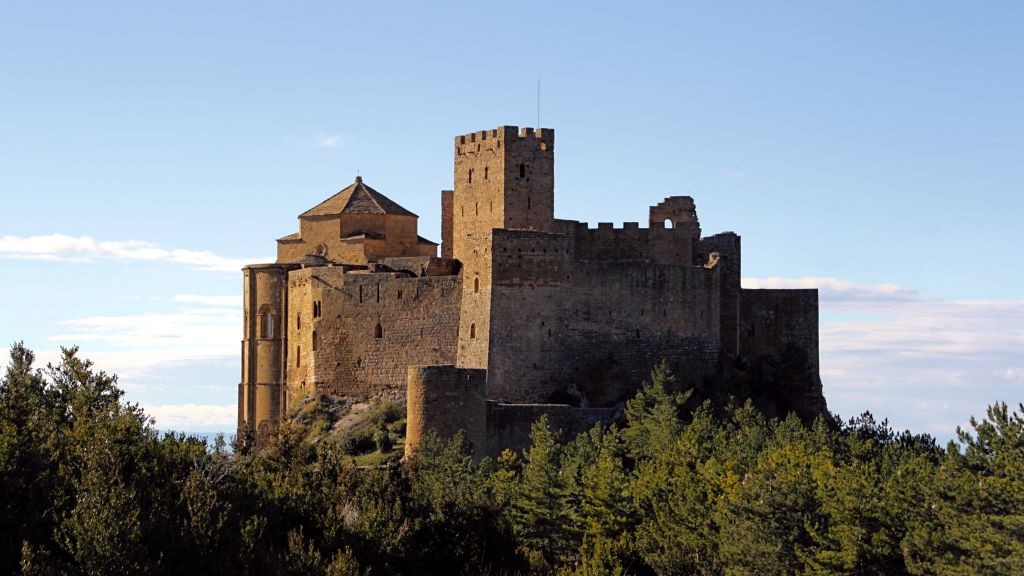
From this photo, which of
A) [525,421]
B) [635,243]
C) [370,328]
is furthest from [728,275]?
[525,421]

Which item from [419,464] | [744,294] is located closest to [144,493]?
[419,464]

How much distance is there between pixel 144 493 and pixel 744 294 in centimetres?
3329

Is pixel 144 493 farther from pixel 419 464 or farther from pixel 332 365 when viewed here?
pixel 332 365

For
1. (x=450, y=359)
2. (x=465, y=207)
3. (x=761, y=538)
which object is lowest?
(x=761, y=538)

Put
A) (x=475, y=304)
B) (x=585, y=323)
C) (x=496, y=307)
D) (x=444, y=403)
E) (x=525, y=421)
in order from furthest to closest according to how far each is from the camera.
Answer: (x=585, y=323) → (x=475, y=304) → (x=496, y=307) → (x=525, y=421) → (x=444, y=403)

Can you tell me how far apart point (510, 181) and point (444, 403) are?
1176cm

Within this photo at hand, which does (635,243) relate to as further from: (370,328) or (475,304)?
(370,328)

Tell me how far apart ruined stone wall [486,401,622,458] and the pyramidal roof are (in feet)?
44.5

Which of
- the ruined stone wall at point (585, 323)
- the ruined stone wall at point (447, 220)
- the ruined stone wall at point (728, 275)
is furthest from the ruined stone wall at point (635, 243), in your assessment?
the ruined stone wall at point (447, 220)

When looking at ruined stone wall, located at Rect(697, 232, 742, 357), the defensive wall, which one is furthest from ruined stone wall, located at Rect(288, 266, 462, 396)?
ruined stone wall, located at Rect(697, 232, 742, 357)

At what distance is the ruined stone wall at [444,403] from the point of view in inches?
2243

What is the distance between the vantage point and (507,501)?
53969 millimetres

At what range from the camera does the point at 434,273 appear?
66438 millimetres

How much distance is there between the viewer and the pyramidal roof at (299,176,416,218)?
70.8 m
